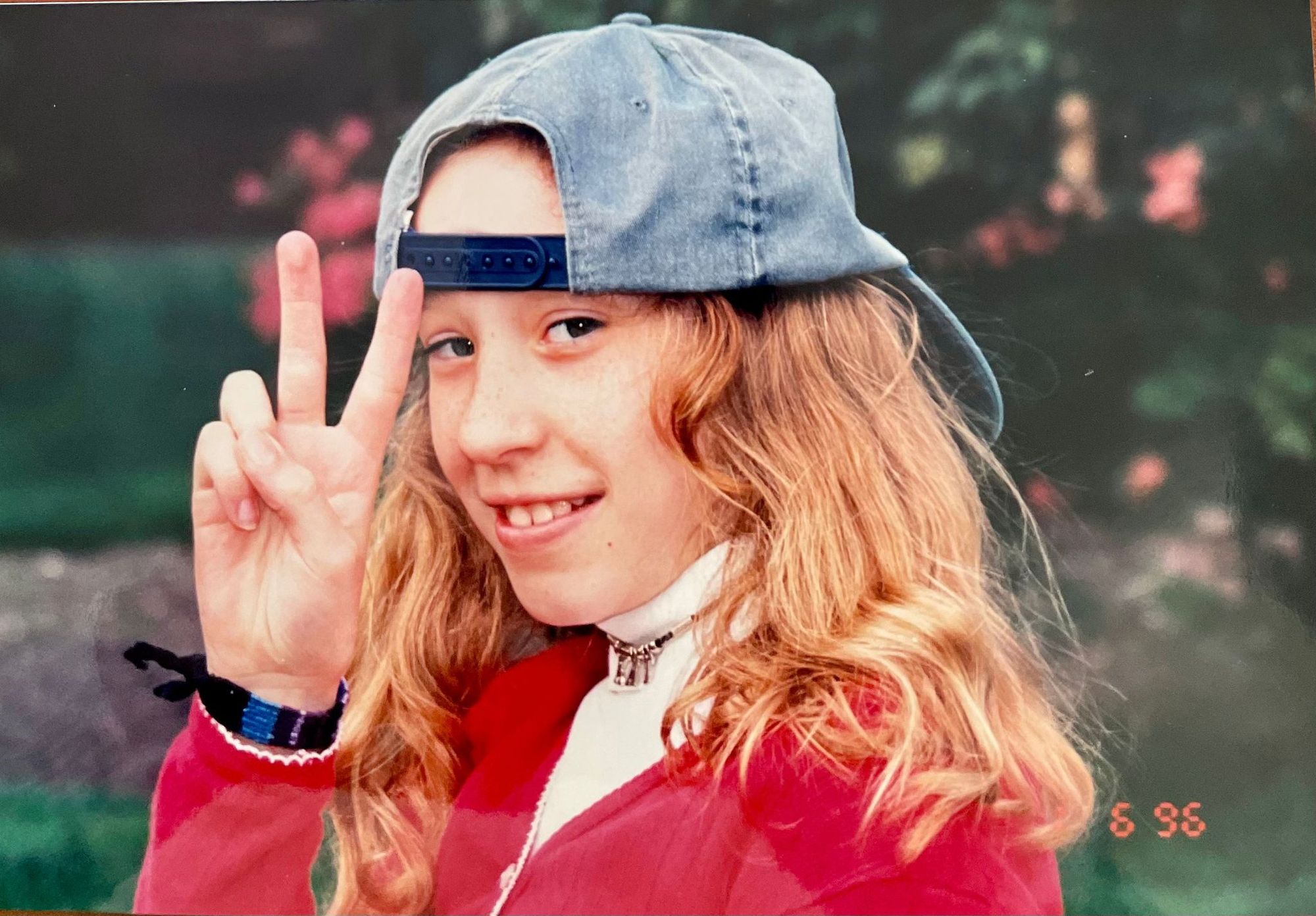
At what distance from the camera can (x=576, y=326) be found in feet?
3.59

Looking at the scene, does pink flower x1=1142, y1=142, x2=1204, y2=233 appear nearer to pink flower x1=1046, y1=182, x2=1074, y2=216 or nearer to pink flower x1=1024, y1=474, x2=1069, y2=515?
pink flower x1=1046, y1=182, x2=1074, y2=216

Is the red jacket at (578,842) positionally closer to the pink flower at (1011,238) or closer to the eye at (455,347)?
the eye at (455,347)

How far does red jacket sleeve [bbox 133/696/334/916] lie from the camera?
3.72ft

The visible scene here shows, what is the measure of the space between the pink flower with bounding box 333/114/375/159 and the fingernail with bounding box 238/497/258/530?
0.37 metres

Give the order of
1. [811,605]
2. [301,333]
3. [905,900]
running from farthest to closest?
[301,333]
[811,605]
[905,900]

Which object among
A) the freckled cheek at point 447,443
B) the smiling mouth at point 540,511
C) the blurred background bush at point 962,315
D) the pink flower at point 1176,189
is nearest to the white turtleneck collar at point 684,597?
the smiling mouth at point 540,511

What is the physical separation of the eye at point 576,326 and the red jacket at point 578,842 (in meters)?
0.29

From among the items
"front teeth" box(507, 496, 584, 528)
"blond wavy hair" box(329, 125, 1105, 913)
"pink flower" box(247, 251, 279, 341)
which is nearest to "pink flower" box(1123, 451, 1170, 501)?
"blond wavy hair" box(329, 125, 1105, 913)

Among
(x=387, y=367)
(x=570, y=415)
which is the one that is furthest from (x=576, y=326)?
(x=387, y=367)

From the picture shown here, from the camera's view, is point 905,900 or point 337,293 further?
point 337,293

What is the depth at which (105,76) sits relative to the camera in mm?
1270

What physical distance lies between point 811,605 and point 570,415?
0.90ft

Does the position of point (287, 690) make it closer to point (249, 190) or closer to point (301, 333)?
point (301, 333)

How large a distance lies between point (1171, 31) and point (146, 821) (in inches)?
51.7
